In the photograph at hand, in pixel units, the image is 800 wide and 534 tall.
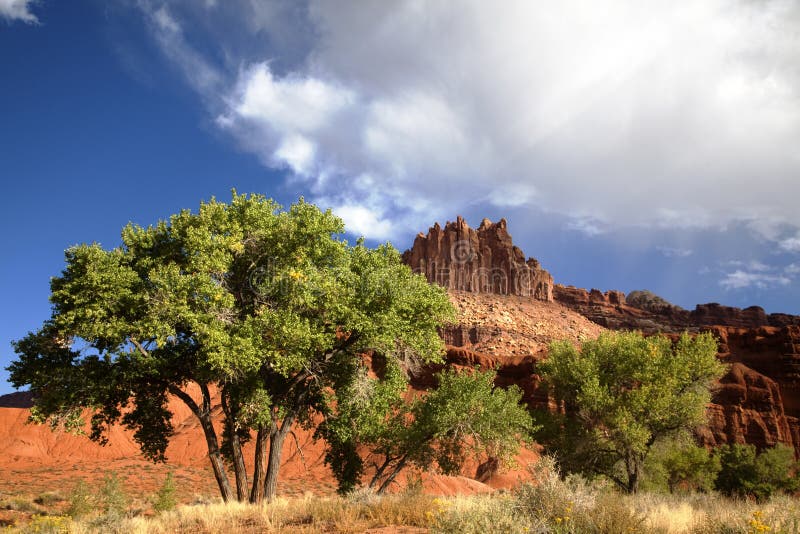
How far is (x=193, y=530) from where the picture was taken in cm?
1206

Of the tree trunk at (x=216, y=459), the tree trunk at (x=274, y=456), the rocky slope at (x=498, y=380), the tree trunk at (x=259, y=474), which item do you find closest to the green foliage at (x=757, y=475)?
the rocky slope at (x=498, y=380)

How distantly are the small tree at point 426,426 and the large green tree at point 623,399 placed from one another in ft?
28.0

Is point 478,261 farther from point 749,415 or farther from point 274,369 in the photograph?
point 274,369

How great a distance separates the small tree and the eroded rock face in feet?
439

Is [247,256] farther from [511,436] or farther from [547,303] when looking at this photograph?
[547,303]

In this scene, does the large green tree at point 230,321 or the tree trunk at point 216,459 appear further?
the tree trunk at point 216,459

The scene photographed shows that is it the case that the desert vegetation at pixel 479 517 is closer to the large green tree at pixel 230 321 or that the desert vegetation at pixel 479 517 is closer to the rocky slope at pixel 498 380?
the large green tree at pixel 230 321

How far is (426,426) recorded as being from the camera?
67.3 feet

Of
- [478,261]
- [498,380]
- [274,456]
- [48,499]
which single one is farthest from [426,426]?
[478,261]

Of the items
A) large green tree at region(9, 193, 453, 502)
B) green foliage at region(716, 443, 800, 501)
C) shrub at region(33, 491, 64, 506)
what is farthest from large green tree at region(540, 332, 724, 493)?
shrub at region(33, 491, 64, 506)

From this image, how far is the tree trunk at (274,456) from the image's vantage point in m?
17.5

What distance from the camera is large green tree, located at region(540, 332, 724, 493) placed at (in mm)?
27922

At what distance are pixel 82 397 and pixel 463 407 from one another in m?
13.7

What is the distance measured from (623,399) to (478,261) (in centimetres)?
13883
